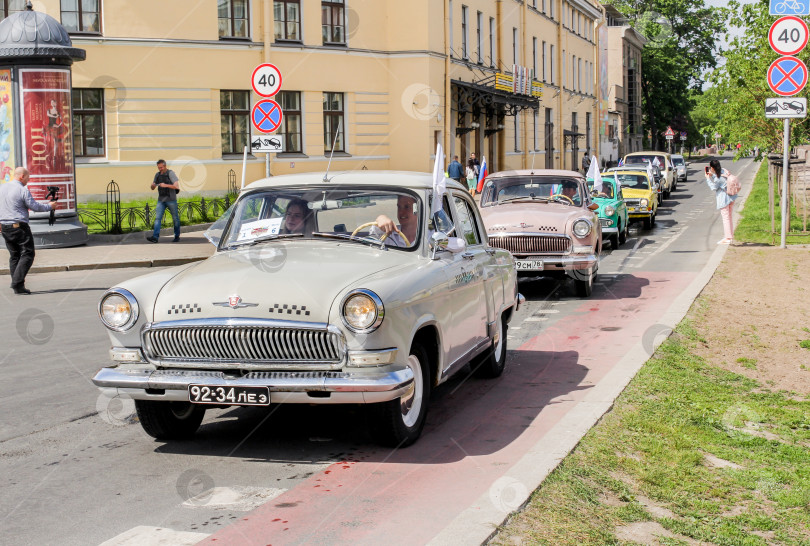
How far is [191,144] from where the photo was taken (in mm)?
32938

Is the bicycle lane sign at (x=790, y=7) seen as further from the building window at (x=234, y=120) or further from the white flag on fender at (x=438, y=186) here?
the building window at (x=234, y=120)

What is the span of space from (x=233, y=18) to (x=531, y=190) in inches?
830

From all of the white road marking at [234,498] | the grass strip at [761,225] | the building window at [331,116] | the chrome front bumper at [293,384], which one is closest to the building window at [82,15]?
the building window at [331,116]

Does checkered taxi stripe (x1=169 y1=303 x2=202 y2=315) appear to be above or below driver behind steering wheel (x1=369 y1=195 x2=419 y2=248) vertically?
below

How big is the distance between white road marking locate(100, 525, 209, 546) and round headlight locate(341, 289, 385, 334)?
1598 mm

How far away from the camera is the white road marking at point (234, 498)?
552 centimetres

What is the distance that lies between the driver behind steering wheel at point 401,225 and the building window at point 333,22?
30206mm

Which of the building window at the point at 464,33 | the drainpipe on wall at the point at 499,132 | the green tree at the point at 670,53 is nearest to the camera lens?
the building window at the point at 464,33

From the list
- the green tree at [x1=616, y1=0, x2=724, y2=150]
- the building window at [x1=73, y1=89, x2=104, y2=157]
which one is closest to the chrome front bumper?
the building window at [x1=73, y1=89, x2=104, y2=157]

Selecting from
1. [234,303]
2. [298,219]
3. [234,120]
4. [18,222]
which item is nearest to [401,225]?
[298,219]

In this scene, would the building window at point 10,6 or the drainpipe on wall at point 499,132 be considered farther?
the drainpipe on wall at point 499,132

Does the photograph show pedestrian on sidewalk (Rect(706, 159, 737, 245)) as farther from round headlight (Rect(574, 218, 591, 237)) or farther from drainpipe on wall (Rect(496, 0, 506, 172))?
drainpipe on wall (Rect(496, 0, 506, 172))

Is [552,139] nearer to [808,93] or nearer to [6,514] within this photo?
[808,93]

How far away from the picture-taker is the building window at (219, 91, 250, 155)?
33938mm
